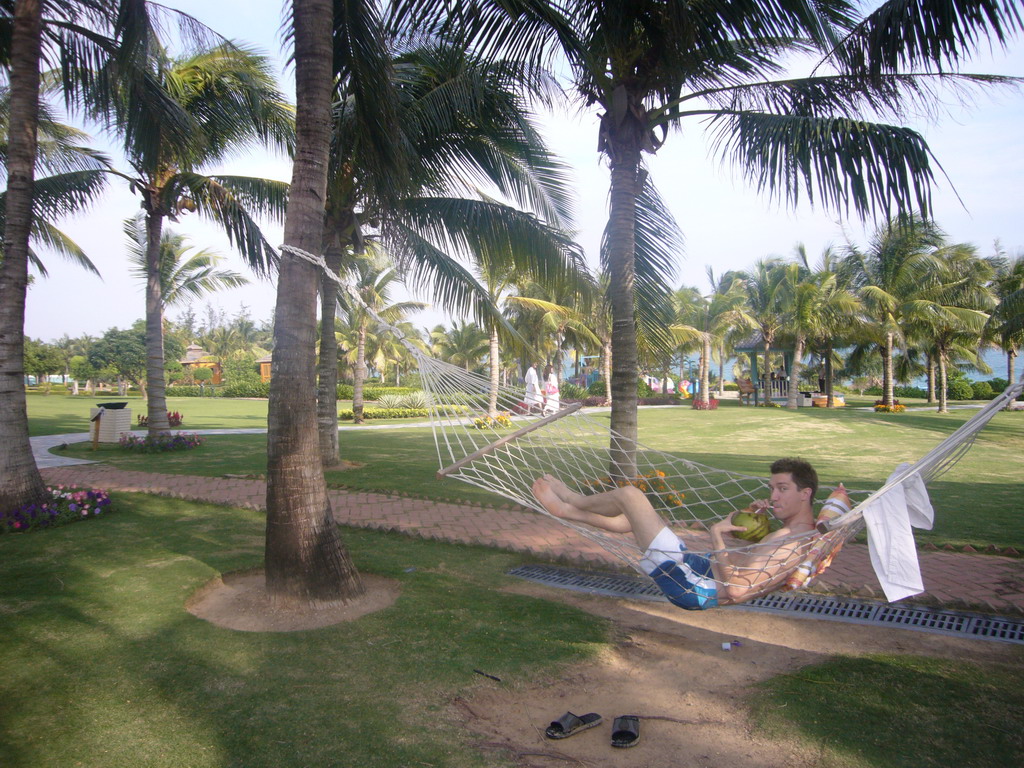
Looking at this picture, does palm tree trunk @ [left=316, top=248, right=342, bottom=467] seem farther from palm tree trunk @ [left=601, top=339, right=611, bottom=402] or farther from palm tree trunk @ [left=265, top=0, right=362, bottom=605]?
palm tree trunk @ [left=601, top=339, right=611, bottom=402]

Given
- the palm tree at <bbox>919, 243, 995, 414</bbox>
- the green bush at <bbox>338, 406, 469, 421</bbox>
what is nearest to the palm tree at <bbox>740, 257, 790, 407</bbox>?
the palm tree at <bbox>919, 243, 995, 414</bbox>

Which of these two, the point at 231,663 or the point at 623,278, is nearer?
the point at 231,663

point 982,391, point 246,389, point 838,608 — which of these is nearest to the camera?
point 838,608

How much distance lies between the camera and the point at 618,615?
132 inches

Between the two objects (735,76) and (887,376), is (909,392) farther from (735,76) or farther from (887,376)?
(735,76)

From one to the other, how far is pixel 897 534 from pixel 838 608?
1.26m

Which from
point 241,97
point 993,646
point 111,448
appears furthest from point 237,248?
point 993,646

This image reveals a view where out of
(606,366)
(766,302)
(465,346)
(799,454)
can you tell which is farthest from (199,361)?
(799,454)

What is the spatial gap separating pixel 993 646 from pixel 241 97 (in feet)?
29.5

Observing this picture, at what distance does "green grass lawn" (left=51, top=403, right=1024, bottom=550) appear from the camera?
5.43 m

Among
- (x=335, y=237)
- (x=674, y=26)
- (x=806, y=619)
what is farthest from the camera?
(x=335, y=237)

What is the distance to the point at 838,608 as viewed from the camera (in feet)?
11.1

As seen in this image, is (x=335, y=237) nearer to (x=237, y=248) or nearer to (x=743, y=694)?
(x=237, y=248)

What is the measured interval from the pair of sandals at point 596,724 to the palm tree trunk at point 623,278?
338 cm
